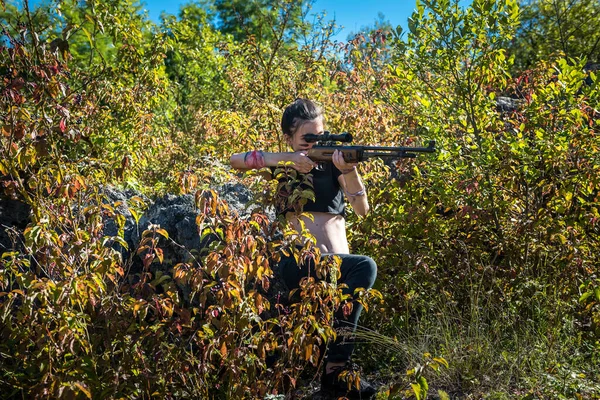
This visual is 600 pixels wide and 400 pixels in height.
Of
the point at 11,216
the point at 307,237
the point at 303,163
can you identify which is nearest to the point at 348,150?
the point at 303,163

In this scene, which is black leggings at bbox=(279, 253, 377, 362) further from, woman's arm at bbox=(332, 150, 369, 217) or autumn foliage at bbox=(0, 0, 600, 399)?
woman's arm at bbox=(332, 150, 369, 217)

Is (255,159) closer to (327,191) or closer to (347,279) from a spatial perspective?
(327,191)

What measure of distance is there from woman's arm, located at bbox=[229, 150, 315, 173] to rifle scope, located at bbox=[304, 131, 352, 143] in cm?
13

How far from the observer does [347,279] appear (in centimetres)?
340

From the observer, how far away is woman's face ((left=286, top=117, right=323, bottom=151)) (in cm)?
364

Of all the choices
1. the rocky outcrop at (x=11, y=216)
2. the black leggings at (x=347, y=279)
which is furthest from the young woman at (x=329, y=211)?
the rocky outcrop at (x=11, y=216)

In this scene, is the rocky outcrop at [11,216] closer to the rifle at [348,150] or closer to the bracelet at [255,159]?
the bracelet at [255,159]

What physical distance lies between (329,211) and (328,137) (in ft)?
1.34

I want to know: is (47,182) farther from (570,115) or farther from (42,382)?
(570,115)

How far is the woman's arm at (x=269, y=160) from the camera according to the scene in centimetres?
339

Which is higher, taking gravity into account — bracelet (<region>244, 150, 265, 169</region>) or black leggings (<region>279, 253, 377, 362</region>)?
bracelet (<region>244, 150, 265, 169</region>)

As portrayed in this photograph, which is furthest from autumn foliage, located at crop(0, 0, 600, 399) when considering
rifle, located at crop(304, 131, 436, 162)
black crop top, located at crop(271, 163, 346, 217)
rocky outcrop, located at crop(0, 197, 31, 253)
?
rifle, located at crop(304, 131, 436, 162)

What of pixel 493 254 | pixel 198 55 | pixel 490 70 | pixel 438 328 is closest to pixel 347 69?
pixel 490 70

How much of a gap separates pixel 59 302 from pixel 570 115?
3.13 meters
